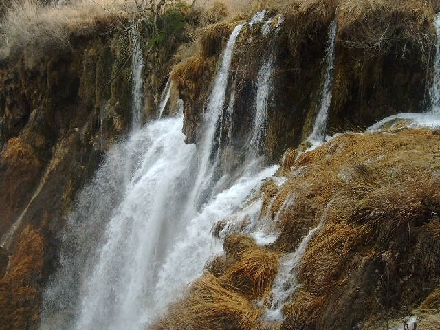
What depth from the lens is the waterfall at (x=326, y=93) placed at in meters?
8.20

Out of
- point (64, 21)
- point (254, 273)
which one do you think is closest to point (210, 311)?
point (254, 273)

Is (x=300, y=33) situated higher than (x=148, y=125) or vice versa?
(x=300, y=33)

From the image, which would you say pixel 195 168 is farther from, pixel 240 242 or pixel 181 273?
pixel 240 242

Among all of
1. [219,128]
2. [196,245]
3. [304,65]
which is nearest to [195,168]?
[219,128]

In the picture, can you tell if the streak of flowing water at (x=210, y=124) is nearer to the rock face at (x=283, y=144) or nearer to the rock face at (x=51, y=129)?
the rock face at (x=283, y=144)

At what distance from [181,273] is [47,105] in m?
10.9

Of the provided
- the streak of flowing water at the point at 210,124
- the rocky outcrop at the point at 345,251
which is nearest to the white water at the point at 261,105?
the streak of flowing water at the point at 210,124

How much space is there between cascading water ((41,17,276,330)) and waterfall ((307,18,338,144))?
933 millimetres

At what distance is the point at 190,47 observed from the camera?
1323 centimetres

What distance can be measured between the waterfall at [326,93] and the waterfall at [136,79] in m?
6.88

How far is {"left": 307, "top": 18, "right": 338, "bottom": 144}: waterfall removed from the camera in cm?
820

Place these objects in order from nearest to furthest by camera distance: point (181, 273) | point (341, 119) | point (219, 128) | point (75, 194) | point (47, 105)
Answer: point (181, 273)
point (341, 119)
point (219, 128)
point (75, 194)
point (47, 105)

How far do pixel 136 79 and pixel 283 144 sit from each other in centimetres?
697

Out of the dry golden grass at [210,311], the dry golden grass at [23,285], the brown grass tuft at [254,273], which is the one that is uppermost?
the brown grass tuft at [254,273]
